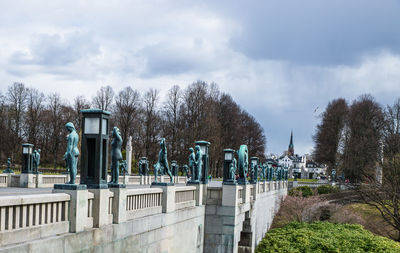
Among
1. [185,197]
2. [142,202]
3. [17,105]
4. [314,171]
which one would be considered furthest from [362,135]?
[314,171]

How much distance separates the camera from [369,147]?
194 ft

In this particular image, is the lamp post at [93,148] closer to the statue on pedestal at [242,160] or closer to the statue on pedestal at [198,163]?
the statue on pedestal at [198,163]

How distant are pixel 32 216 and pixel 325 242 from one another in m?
18.3

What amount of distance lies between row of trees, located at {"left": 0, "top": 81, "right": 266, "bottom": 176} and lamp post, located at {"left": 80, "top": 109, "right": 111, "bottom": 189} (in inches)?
1922

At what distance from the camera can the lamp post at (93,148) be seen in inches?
333

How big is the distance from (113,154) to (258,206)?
54.0ft

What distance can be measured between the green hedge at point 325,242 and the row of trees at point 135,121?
3374cm

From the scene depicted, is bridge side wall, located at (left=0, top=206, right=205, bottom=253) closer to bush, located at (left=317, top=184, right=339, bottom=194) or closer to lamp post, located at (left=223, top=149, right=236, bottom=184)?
lamp post, located at (left=223, top=149, right=236, bottom=184)

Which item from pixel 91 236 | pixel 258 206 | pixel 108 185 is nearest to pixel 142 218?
pixel 108 185

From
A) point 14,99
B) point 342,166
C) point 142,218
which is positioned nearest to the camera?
point 142,218

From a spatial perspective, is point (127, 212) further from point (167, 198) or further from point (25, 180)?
point (25, 180)

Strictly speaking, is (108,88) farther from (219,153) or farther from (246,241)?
(246,241)

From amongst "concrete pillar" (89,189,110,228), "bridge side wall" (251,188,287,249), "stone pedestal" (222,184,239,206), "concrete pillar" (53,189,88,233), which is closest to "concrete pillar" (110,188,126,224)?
→ "concrete pillar" (89,189,110,228)

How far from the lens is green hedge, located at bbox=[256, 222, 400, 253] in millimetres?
21344
